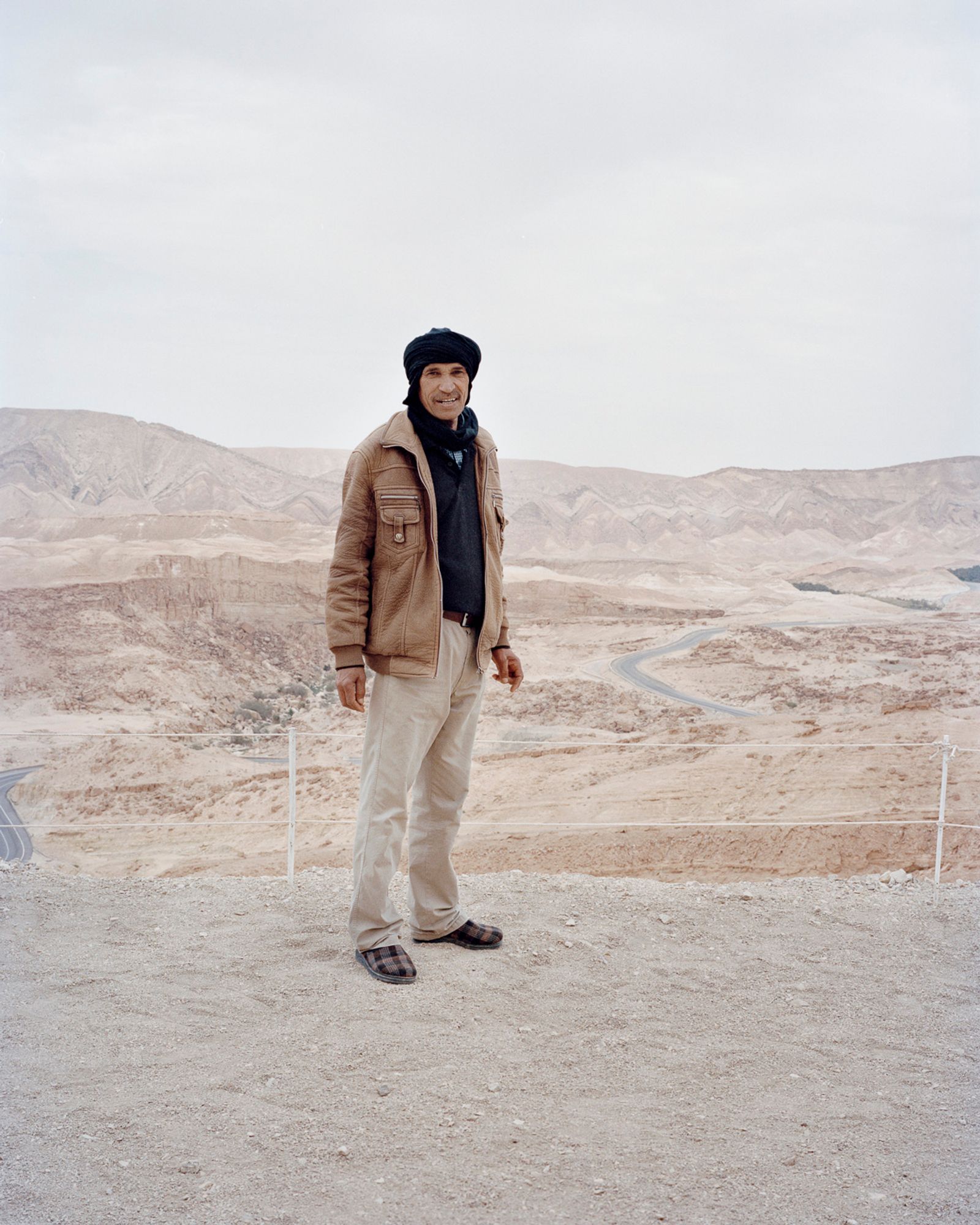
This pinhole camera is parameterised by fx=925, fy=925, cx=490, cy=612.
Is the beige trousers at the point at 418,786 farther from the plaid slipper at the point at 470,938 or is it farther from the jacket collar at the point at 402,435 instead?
the jacket collar at the point at 402,435

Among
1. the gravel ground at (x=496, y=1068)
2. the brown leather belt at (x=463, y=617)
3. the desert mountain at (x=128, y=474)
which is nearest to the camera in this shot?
the gravel ground at (x=496, y=1068)

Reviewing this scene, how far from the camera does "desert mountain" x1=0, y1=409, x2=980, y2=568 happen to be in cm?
5734

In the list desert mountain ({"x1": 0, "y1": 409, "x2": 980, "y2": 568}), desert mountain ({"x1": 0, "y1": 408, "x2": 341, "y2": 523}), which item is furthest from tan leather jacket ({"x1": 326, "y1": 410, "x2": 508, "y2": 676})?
desert mountain ({"x1": 0, "y1": 409, "x2": 980, "y2": 568})

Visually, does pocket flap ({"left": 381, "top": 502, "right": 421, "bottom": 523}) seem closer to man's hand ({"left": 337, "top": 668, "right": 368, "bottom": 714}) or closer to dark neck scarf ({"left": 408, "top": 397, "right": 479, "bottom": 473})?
dark neck scarf ({"left": 408, "top": 397, "right": 479, "bottom": 473})

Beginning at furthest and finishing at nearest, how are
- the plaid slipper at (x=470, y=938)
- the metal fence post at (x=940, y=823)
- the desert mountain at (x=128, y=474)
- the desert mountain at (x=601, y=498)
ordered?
the desert mountain at (x=601, y=498), the desert mountain at (x=128, y=474), the metal fence post at (x=940, y=823), the plaid slipper at (x=470, y=938)

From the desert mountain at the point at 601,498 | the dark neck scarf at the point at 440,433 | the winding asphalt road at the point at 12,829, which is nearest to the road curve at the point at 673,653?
the winding asphalt road at the point at 12,829

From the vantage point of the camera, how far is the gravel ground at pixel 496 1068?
1.74 m

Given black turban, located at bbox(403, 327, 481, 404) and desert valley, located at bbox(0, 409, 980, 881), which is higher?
black turban, located at bbox(403, 327, 481, 404)

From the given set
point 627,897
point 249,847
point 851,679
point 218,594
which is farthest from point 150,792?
point 218,594

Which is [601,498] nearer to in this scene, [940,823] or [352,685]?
[940,823]

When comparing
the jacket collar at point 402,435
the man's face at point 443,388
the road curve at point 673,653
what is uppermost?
the man's face at point 443,388

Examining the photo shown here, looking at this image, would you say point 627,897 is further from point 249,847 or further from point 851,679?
point 851,679

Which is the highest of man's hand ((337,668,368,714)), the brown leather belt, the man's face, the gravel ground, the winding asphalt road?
the man's face

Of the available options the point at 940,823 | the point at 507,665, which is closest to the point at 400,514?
the point at 507,665
